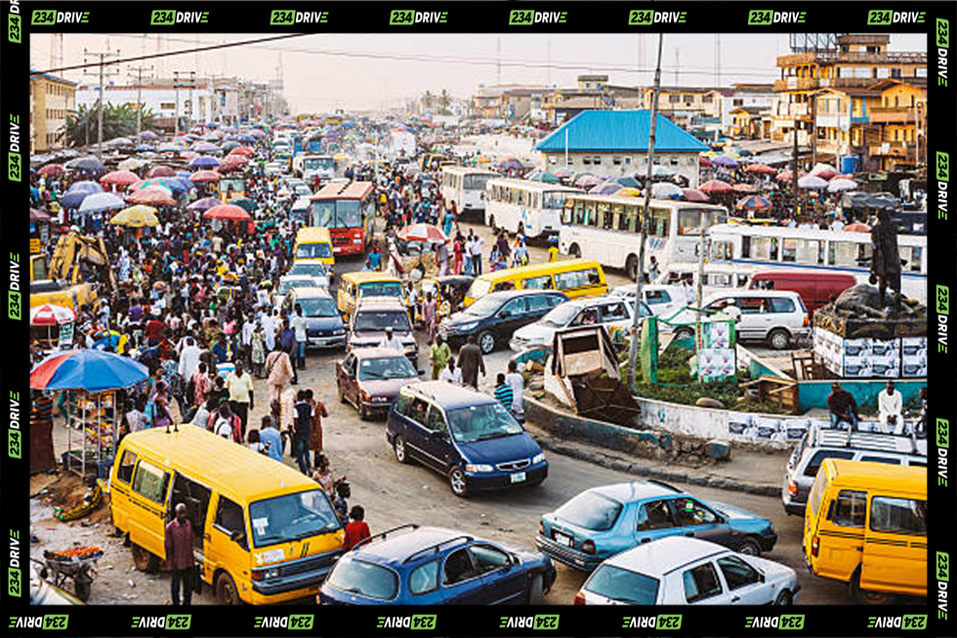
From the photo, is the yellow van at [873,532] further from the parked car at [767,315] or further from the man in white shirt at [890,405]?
the parked car at [767,315]

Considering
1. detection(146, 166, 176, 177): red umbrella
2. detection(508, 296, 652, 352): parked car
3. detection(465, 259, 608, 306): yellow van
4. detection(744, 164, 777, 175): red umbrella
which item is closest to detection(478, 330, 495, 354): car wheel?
detection(508, 296, 652, 352): parked car

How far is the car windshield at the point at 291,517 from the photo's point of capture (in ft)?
40.6

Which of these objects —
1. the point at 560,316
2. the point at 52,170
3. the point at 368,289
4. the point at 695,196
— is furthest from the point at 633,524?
the point at 52,170

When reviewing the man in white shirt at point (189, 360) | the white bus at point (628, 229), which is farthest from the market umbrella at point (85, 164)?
the man in white shirt at point (189, 360)

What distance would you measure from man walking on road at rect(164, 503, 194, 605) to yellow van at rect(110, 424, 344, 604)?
0.40 meters

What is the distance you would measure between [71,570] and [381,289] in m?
17.0

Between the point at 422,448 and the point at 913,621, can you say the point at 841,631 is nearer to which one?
the point at 913,621

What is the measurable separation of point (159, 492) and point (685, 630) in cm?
696

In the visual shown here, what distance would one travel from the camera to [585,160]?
206 feet

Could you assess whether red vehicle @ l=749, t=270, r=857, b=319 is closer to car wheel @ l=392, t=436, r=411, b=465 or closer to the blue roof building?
car wheel @ l=392, t=436, r=411, b=465

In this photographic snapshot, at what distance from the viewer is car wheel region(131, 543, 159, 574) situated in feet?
46.1

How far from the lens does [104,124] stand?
86000 mm

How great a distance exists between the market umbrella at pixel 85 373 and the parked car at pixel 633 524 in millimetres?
6657

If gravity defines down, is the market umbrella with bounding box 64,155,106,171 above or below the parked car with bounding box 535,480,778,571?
above
